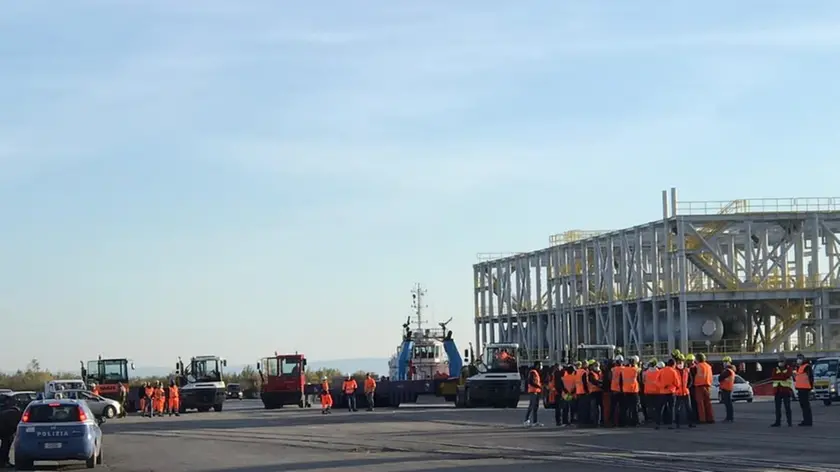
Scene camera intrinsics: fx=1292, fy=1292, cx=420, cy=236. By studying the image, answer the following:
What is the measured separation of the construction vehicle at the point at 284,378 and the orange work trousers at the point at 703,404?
27604mm

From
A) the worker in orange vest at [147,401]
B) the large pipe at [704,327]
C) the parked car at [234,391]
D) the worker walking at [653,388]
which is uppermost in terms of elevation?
the large pipe at [704,327]

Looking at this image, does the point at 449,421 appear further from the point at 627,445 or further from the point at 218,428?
the point at 627,445

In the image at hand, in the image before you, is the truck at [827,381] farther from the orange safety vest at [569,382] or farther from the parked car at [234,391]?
the parked car at [234,391]

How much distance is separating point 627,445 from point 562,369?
29.8 feet

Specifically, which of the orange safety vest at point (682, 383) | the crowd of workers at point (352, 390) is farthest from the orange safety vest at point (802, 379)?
the crowd of workers at point (352, 390)

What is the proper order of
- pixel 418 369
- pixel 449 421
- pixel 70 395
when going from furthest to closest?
pixel 418 369, pixel 70 395, pixel 449 421

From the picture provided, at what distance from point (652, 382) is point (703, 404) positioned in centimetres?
207

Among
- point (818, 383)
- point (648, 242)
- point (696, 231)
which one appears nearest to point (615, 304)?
point (648, 242)

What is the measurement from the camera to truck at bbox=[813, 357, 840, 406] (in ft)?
147

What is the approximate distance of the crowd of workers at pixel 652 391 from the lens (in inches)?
1227

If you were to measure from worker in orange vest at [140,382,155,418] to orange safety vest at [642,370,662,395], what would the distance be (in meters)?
29.4

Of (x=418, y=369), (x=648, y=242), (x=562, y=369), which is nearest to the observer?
(x=562, y=369)

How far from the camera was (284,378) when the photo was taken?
2286 inches

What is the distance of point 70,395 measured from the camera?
4953cm
